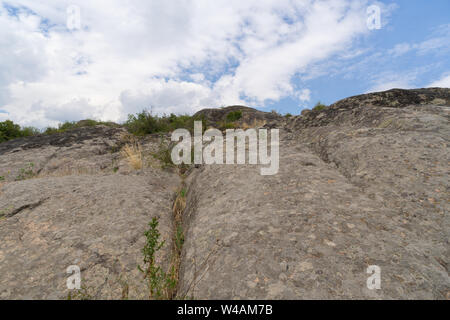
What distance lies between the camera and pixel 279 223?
225 centimetres

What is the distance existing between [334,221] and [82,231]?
118 inches

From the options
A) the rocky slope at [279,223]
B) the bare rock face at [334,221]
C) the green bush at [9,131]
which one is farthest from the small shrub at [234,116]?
the bare rock face at [334,221]

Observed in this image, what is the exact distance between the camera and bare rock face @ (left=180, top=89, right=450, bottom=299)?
1.58 metres

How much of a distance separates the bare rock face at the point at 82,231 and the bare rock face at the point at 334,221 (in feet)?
2.07

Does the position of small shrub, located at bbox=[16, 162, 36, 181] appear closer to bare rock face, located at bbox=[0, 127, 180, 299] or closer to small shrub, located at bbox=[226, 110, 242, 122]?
bare rock face, located at bbox=[0, 127, 180, 299]

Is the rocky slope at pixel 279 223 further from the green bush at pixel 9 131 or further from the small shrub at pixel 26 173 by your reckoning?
the green bush at pixel 9 131

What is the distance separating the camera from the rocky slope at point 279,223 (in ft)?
5.43

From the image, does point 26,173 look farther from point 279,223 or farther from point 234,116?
point 234,116

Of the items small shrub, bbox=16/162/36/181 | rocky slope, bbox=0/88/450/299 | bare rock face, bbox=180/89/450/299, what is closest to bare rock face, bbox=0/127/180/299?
rocky slope, bbox=0/88/450/299

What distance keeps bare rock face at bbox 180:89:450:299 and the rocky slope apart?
0.04 feet

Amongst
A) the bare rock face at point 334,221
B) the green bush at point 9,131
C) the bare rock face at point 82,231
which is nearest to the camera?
the bare rock face at point 334,221

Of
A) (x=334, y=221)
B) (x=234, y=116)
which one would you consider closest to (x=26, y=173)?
(x=334, y=221)

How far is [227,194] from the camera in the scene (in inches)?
123
